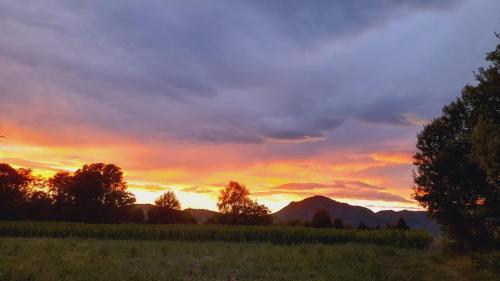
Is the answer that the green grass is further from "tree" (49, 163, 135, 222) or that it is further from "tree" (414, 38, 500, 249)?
"tree" (49, 163, 135, 222)

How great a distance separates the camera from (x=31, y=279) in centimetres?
1788

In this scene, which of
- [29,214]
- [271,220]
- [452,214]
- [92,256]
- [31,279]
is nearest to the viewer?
[31,279]

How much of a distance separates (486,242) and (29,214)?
79.2 metres

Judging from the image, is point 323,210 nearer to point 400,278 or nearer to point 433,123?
point 433,123

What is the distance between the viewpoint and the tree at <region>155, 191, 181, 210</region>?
9775 centimetres

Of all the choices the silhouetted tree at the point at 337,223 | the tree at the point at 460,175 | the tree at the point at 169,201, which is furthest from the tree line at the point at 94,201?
the tree at the point at 460,175

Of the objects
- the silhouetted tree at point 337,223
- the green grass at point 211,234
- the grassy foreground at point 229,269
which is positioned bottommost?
the grassy foreground at point 229,269

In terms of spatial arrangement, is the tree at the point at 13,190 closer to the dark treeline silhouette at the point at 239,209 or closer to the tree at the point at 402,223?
the dark treeline silhouette at the point at 239,209

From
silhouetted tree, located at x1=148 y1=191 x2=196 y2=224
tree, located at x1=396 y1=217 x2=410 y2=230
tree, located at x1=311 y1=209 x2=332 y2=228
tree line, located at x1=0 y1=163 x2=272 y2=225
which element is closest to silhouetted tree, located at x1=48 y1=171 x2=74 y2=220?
tree line, located at x1=0 y1=163 x2=272 y2=225

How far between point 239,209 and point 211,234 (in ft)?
142

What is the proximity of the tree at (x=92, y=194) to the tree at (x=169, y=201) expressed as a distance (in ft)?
19.7

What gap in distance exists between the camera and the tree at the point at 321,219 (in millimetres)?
84356

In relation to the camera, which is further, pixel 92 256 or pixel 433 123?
pixel 433 123

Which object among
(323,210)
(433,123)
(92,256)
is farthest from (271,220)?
(92,256)
